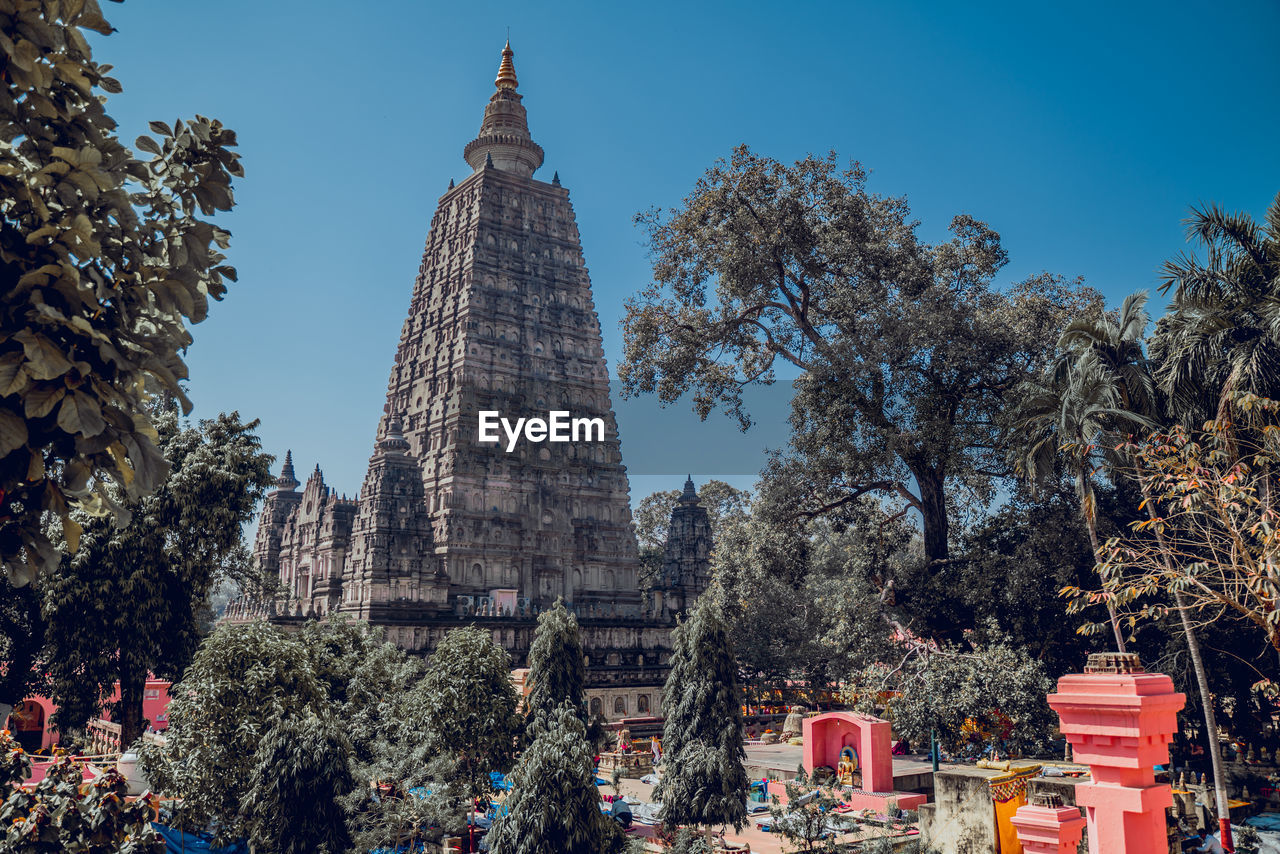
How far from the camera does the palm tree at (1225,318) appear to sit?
15.8 meters

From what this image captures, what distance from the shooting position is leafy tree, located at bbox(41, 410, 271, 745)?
2603cm

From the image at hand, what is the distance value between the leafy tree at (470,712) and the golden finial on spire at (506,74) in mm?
47972

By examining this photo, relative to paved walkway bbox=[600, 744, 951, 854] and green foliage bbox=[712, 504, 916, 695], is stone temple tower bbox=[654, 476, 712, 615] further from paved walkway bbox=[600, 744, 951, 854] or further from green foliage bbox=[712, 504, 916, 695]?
green foliage bbox=[712, 504, 916, 695]

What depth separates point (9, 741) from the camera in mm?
13445

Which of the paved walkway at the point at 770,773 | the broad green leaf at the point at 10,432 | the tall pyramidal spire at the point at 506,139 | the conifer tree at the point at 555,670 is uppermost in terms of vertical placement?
the tall pyramidal spire at the point at 506,139

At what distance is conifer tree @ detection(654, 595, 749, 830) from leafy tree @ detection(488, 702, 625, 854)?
7181 mm

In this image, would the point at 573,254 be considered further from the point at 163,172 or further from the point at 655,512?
the point at 163,172

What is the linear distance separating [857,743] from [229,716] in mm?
17393

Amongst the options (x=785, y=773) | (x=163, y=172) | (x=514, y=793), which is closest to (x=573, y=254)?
(x=785, y=773)

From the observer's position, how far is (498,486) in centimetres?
4994

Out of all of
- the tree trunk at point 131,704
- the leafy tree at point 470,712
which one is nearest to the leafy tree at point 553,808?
the leafy tree at point 470,712

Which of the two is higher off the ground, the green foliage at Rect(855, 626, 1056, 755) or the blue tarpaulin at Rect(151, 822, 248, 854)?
the green foliage at Rect(855, 626, 1056, 755)

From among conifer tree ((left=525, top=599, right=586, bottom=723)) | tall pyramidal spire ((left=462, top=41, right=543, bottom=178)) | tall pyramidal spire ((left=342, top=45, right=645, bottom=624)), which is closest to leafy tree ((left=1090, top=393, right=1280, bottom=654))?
conifer tree ((left=525, top=599, right=586, bottom=723))

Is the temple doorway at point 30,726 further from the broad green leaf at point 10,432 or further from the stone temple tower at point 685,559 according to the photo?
the broad green leaf at point 10,432
